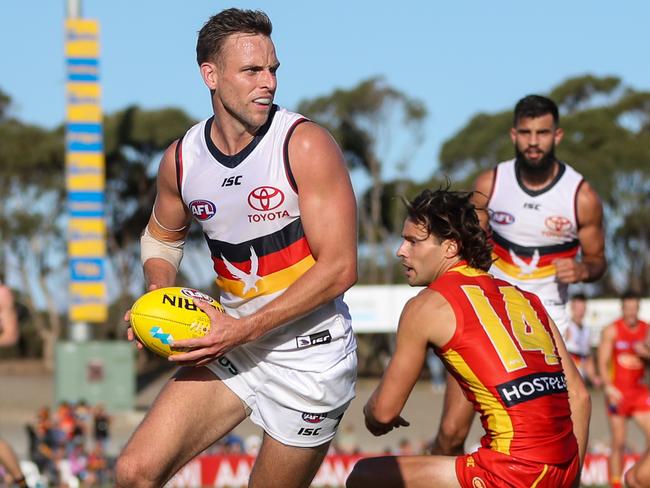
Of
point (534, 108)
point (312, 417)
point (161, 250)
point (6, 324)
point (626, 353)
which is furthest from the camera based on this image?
point (626, 353)

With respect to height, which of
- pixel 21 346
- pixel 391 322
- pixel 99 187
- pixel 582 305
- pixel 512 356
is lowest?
pixel 21 346

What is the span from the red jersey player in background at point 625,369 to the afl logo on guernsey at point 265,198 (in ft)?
28.2

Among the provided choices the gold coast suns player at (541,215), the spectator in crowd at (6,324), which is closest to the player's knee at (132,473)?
the gold coast suns player at (541,215)

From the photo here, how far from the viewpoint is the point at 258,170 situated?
5.48 meters

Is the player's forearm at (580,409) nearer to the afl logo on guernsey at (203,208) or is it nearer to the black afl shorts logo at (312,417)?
the black afl shorts logo at (312,417)

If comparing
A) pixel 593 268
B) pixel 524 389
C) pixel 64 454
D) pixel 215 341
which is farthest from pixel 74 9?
pixel 524 389

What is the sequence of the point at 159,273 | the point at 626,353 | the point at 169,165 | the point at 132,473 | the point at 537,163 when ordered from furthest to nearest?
1. the point at 626,353
2. the point at 537,163
3. the point at 159,273
4. the point at 169,165
5. the point at 132,473

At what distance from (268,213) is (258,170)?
206mm

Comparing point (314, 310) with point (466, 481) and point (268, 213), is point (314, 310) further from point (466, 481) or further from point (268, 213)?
point (466, 481)

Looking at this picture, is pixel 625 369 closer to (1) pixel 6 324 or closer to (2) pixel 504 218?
(2) pixel 504 218

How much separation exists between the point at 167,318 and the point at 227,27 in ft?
4.54

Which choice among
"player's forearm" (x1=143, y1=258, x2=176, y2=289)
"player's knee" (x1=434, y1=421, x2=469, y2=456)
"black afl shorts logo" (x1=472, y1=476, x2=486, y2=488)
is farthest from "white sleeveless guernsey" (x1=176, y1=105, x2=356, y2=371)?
"player's knee" (x1=434, y1=421, x2=469, y2=456)

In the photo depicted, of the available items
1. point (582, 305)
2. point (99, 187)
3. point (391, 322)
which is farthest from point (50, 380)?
point (582, 305)

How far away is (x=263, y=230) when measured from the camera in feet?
18.2
